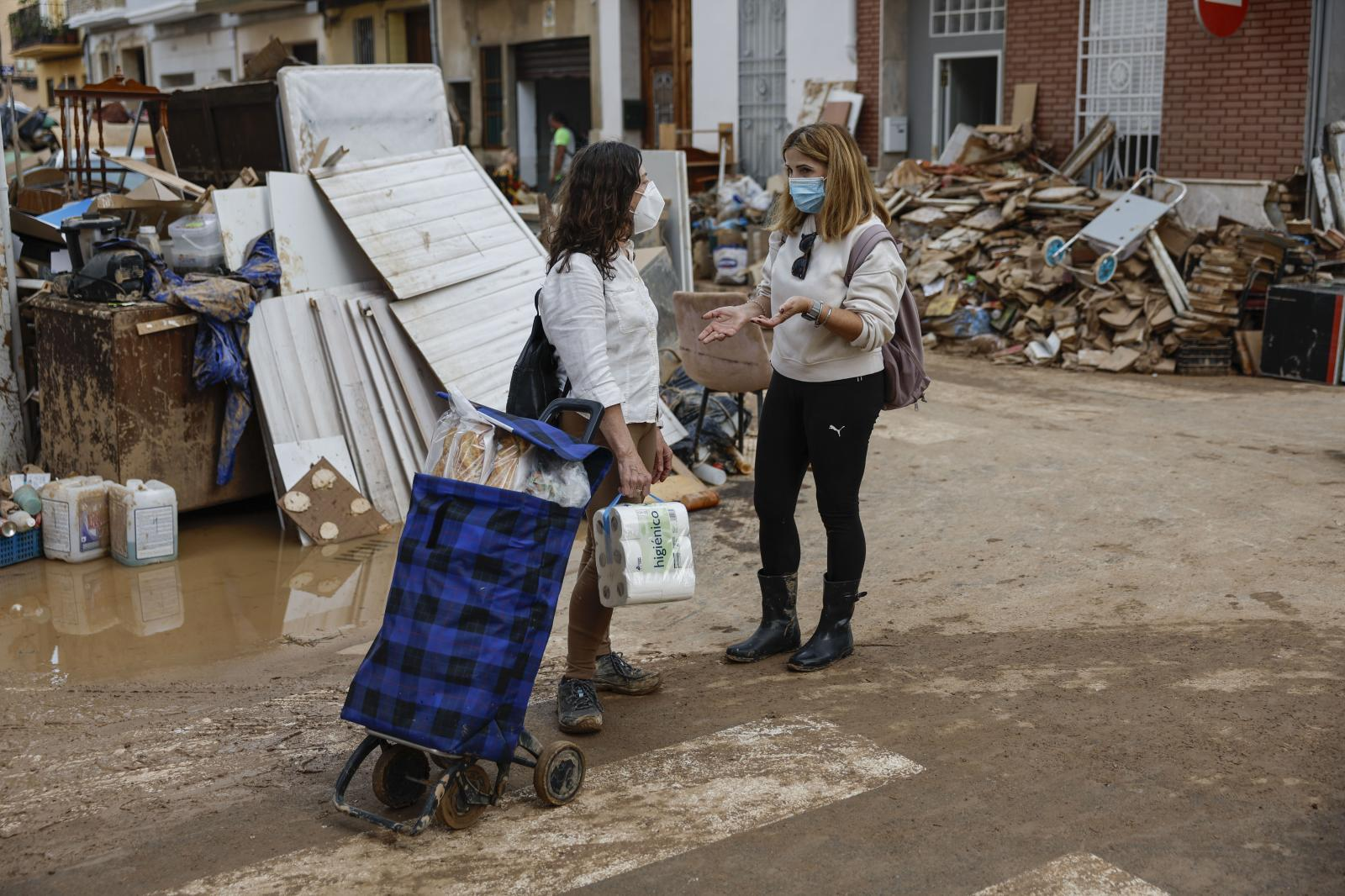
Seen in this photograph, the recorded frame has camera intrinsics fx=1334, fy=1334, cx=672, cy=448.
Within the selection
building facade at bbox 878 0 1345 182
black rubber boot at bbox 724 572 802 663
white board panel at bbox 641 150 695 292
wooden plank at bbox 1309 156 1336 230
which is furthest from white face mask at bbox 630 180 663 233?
building facade at bbox 878 0 1345 182

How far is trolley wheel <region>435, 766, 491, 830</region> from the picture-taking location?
3289 mm

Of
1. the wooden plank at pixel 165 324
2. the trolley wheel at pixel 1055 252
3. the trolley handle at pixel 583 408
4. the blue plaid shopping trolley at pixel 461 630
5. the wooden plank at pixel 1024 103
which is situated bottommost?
the blue plaid shopping trolley at pixel 461 630

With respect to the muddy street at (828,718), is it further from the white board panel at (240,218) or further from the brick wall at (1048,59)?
the brick wall at (1048,59)

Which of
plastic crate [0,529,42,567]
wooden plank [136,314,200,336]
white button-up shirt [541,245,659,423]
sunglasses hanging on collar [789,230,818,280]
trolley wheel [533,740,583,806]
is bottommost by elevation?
plastic crate [0,529,42,567]

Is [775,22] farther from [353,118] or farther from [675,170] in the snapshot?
[353,118]

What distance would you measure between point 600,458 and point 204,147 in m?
6.97

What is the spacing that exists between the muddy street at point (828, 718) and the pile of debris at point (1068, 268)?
13.1ft

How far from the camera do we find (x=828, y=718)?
4086 mm

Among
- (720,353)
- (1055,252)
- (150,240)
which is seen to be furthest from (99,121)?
(1055,252)

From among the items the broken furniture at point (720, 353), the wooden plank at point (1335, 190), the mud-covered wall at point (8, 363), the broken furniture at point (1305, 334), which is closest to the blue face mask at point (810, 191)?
the broken furniture at point (720, 353)

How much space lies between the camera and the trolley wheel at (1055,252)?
11.4 m

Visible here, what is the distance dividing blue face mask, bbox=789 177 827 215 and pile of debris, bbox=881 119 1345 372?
7.26 metres

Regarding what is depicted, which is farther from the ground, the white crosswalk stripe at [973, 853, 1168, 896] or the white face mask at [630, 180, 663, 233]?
the white face mask at [630, 180, 663, 233]

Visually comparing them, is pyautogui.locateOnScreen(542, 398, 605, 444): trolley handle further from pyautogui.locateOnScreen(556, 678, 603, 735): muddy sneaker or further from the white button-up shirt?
pyautogui.locateOnScreen(556, 678, 603, 735): muddy sneaker
